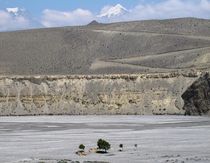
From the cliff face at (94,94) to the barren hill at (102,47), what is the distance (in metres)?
27.5

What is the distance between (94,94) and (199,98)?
64.2 ft

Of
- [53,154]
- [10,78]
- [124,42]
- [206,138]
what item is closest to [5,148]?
[53,154]

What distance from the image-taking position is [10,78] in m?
104

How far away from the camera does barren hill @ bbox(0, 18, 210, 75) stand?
455ft

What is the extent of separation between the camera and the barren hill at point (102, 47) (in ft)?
455

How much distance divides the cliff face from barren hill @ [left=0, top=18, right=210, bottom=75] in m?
27.5

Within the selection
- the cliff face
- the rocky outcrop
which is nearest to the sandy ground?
the rocky outcrop

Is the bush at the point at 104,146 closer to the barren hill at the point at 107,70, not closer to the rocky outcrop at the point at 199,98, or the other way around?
the rocky outcrop at the point at 199,98

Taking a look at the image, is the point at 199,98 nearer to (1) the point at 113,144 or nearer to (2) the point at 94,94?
(2) the point at 94,94

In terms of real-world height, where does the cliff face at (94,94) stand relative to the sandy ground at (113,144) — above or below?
above

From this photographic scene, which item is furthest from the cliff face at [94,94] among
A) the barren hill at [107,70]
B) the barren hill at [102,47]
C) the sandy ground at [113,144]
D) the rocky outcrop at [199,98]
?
the sandy ground at [113,144]

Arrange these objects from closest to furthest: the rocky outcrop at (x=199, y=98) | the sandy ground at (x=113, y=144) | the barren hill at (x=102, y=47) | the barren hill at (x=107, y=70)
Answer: the sandy ground at (x=113, y=144), the rocky outcrop at (x=199, y=98), the barren hill at (x=107, y=70), the barren hill at (x=102, y=47)

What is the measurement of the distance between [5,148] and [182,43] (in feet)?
409

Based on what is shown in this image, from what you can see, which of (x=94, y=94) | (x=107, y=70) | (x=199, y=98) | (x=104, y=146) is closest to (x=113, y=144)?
(x=104, y=146)
